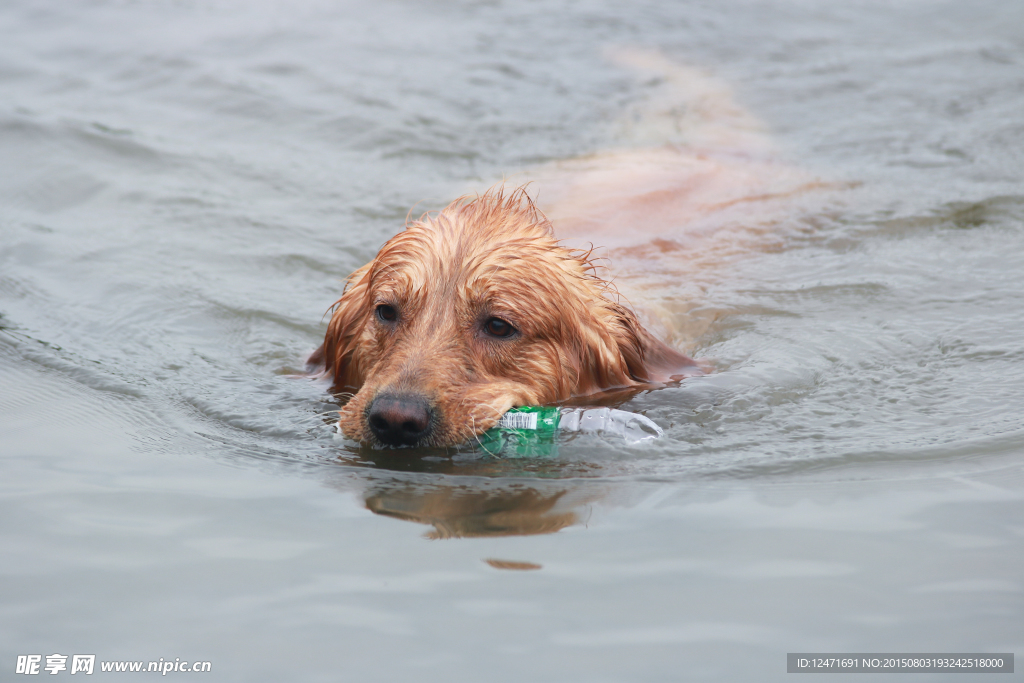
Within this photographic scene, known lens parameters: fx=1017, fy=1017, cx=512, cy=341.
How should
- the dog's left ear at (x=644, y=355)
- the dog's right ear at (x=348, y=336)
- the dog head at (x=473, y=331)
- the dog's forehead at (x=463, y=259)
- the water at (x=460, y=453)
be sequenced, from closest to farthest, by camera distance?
the water at (x=460, y=453), the dog head at (x=473, y=331), the dog's forehead at (x=463, y=259), the dog's right ear at (x=348, y=336), the dog's left ear at (x=644, y=355)

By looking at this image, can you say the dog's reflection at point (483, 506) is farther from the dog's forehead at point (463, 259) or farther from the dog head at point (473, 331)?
the dog's forehead at point (463, 259)

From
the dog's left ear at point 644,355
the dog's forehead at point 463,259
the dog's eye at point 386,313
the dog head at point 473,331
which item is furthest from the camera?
the dog's left ear at point 644,355

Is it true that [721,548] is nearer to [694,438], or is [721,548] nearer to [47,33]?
[694,438]

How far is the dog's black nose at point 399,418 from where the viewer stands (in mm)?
4262

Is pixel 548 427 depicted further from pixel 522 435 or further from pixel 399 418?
pixel 399 418

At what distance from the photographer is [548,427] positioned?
4.61 meters

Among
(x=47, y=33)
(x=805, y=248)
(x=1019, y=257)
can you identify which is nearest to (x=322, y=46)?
(x=47, y=33)

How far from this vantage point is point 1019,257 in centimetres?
689

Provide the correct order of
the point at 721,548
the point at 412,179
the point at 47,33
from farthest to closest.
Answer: the point at 47,33 → the point at 412,179 → the point at 721,548

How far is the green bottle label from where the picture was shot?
14.8ft

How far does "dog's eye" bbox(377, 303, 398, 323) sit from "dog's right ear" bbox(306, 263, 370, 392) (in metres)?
0.22

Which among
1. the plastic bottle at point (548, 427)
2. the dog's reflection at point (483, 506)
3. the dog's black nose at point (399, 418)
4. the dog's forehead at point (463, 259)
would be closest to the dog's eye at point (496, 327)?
the dog's forehead at point (463, 259)

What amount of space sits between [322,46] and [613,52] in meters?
3.40

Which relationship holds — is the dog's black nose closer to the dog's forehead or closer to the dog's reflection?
the dog's reflection
